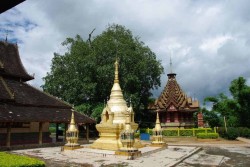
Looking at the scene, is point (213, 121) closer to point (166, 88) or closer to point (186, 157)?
point (166, 88)

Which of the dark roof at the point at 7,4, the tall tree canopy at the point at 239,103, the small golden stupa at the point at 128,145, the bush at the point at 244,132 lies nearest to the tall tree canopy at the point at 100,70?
the tall tree canopy at the point at 239,103

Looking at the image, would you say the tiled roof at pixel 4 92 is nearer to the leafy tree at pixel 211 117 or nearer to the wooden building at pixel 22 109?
the wooden building at pixel 22 109

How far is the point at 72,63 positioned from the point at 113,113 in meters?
19.1

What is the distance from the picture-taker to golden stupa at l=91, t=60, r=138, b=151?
17938 mm

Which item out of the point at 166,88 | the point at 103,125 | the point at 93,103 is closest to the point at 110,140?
the point at 103,125

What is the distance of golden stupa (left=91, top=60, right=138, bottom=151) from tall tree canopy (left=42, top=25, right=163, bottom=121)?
1297 centimetres

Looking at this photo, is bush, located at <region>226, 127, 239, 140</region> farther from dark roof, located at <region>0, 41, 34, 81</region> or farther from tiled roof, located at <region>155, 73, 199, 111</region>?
dark roof, located at <region>0, 41, 34, 81</region>

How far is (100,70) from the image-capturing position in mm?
33531

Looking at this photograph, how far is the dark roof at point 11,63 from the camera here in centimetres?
2655

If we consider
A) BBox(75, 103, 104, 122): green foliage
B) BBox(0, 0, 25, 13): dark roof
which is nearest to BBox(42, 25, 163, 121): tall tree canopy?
BBox(75, 103, 104, 122): green foliage

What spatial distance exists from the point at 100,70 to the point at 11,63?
35.3 feet

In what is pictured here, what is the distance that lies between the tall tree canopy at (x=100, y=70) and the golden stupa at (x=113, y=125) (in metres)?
13.0

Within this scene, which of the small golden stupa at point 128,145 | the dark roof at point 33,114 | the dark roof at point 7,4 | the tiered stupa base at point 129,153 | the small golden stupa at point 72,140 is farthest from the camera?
the dark roof at point 33,114

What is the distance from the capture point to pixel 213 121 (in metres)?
44.4
